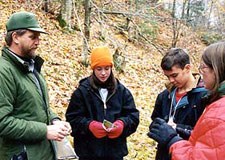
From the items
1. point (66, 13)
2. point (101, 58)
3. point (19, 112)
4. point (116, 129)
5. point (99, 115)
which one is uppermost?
point (66, 13)

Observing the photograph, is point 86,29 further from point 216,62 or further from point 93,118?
point 216,62

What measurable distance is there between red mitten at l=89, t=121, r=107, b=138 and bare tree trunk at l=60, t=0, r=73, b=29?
9.58 meters

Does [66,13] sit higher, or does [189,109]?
[66,13]

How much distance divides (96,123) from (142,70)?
34.2 feet

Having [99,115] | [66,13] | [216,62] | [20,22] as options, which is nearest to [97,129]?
[99,115]

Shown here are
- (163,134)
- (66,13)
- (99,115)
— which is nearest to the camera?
(163,134)

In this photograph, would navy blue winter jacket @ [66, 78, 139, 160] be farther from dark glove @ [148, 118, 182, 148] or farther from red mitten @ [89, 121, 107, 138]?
dark glove @ [148, 118, 182, 148]

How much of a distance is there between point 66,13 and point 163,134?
1096 centimetres

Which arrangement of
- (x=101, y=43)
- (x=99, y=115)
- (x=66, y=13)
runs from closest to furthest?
1. (x=99, y=115)
2. (x=66, y=13)
3. (x=101, y=43)

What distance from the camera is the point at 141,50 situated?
1712 centimetres

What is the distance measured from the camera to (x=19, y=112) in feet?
10.1

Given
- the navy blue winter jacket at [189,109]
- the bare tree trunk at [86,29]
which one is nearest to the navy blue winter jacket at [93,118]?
the navy blue winter jacket at [189,109]

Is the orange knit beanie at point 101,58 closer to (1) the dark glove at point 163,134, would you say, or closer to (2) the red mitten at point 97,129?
(2) the red mitten at point 97,129

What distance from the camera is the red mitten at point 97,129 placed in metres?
3.85
